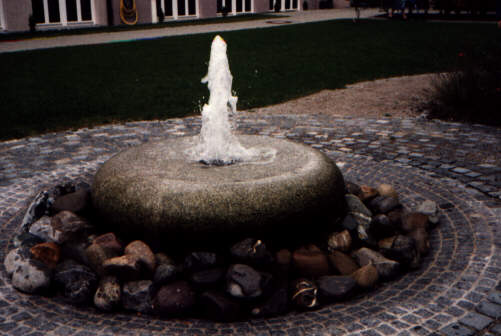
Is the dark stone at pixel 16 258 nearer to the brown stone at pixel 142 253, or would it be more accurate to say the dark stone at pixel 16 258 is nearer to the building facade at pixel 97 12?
the brown stone at pixel 142 253

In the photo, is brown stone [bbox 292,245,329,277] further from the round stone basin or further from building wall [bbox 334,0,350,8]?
building wall [bbox 334,0,350,8]

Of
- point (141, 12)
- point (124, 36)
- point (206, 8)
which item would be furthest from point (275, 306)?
point (206, 8)

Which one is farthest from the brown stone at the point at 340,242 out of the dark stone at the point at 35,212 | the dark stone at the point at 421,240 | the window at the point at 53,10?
the window at the point at 53,10

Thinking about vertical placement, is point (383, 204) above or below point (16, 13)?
below

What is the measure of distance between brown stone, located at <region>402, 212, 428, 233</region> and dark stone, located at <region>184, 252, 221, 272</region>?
6.37ft

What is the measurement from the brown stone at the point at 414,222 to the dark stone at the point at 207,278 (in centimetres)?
193

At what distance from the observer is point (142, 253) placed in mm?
3916

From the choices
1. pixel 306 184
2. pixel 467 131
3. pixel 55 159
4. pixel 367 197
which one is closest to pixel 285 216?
pixel 306 184

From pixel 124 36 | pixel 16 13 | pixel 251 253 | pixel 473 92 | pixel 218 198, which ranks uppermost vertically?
pixel 16 13

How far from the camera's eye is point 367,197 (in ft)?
17.1

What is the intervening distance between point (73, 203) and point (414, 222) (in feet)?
10.4

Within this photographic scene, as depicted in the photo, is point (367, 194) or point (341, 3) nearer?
point (367, 194)

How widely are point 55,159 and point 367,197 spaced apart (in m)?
4.21

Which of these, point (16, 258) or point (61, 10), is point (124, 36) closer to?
point (61, 10)
